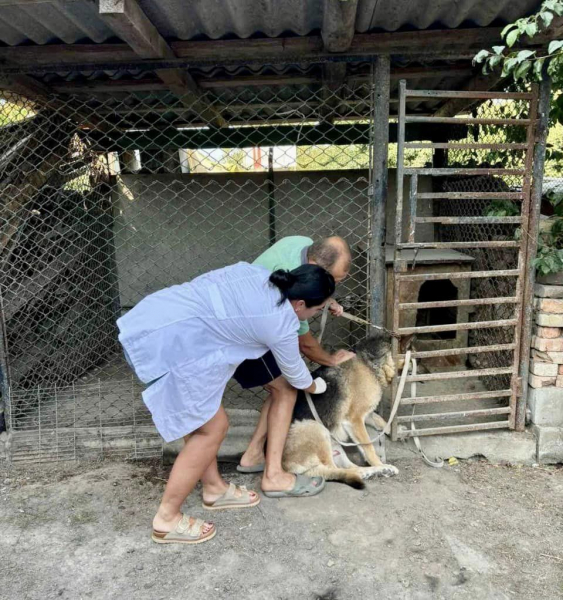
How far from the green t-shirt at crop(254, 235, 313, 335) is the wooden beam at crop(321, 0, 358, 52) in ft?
4.00

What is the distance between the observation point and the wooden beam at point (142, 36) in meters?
2.43

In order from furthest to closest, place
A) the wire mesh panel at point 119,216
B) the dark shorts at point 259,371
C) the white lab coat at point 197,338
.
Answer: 1. the wire mesh panel at point 119,216
2. the dark shorts at point 259,371
3. the white lab coat at point 197,338

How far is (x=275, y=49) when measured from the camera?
10.2ft

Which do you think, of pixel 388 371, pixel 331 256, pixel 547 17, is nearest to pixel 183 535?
pixel 388 371

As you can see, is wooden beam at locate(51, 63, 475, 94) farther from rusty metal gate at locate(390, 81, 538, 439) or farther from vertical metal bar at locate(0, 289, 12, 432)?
vertical metal bar at locate(0, 289, 12, 432)

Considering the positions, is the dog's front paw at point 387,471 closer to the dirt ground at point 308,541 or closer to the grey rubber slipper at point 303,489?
the dirt ground at point 308,541

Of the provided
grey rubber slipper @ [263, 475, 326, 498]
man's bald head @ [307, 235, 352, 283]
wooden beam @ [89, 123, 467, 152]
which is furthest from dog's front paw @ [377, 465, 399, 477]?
wooden beam @ [89, 123, 467, 152]

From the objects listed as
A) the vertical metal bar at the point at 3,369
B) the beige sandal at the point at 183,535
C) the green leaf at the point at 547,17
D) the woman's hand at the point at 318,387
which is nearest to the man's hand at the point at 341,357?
the woman's hand at the point at 318,387

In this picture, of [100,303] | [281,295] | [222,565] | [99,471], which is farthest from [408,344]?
[100,303]

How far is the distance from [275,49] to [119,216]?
11.0ft

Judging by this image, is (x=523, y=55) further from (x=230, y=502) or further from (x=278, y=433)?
(x=230, y=502)

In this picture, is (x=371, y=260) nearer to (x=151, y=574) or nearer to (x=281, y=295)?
(x=281, y=295)

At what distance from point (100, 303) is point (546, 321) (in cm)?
449

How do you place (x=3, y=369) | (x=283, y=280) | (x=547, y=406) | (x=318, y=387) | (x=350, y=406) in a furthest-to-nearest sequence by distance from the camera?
(x=3, y=369) < (x=547, y=406) < (x=350, y=406) < (x=318, y=387) < (x=283, y=280)
